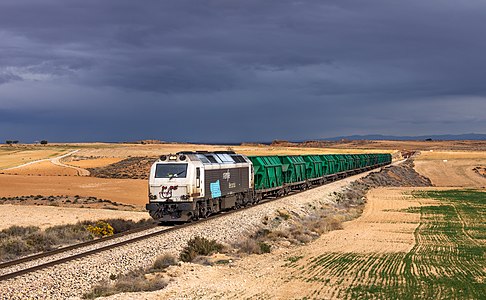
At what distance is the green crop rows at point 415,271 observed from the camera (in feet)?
55.5

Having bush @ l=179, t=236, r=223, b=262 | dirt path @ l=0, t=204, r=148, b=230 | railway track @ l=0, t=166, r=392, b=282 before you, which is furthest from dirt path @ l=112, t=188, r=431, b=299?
dirt path @ l=0, t=204, r=148, b=230

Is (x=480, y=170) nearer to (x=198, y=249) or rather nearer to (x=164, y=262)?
(x=198, y=249)

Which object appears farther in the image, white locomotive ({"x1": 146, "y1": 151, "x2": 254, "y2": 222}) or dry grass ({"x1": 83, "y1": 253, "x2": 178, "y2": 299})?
white locomotive ({"x1": 146, "y1": 151, "x2": 254, "y2": 222})

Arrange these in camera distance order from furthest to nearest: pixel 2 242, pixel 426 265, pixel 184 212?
pixel 184 212, pixel 2 242, pixel 426 265

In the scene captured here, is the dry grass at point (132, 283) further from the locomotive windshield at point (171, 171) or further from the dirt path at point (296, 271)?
the locomotive windshield at point (171, 171)

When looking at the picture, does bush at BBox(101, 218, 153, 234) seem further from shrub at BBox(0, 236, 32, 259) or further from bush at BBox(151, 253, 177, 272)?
bush at BBox(151, 253, 177, 272)

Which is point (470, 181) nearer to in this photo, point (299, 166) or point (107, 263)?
point (299, 166)

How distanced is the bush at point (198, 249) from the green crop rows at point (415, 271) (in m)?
3.99

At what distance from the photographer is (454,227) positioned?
34656 millimetres

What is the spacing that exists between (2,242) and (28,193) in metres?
34.4

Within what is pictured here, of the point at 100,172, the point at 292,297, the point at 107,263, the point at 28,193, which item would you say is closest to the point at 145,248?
the point at 107,263

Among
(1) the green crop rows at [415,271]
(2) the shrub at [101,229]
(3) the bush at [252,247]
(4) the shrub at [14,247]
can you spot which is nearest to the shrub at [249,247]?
(3) the bush at [252,247]

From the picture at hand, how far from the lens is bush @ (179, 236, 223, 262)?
70.2ft

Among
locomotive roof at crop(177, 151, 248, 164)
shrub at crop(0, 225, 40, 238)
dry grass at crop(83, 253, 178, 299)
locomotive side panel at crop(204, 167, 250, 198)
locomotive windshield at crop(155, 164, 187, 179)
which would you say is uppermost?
locomotive roof at crop(177, 151, 248, 164)
